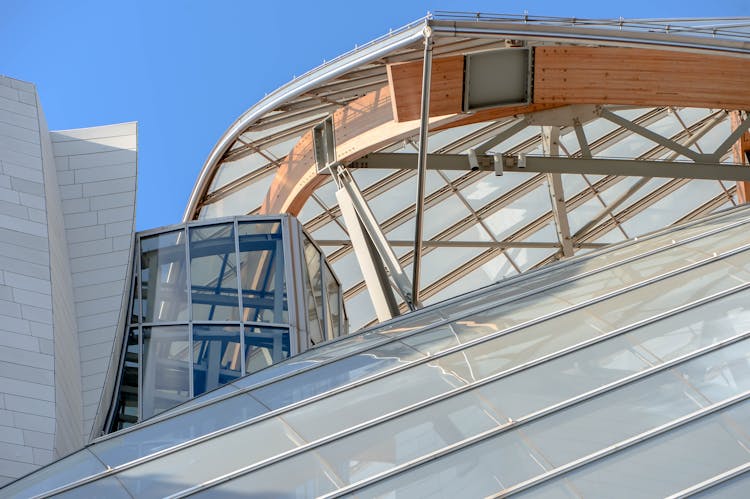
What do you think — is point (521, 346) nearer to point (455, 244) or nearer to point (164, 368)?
point (164, 368)

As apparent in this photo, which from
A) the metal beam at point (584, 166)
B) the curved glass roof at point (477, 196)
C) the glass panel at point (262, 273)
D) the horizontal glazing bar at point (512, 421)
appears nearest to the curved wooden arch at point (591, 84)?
the metal beam at point (584, 166)

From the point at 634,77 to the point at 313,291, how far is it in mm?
8039

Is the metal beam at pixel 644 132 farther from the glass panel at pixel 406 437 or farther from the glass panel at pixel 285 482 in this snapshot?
the glass panel at pixel 285 482

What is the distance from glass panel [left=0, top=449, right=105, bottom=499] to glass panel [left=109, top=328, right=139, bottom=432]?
864 centimetres

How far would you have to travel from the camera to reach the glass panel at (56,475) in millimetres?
12477

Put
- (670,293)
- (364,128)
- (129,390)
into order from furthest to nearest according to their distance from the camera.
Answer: (129,390) → (364,128) → (670,293)

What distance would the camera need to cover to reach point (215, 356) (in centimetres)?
2181

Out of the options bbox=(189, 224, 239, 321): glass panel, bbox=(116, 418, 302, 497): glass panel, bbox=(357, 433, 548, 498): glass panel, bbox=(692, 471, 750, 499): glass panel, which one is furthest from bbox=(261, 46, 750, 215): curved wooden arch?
bbox=(692, 471, 750, 499): glass panel

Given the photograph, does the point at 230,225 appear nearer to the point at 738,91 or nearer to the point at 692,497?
the point at 738,91

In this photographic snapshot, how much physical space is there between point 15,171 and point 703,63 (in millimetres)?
13426

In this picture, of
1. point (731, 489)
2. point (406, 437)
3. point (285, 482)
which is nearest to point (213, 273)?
point (406, 437)

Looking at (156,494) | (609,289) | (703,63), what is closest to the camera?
(156,494)

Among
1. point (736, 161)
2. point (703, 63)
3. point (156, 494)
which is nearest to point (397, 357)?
point (156, 494)

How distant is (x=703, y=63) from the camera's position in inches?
798
